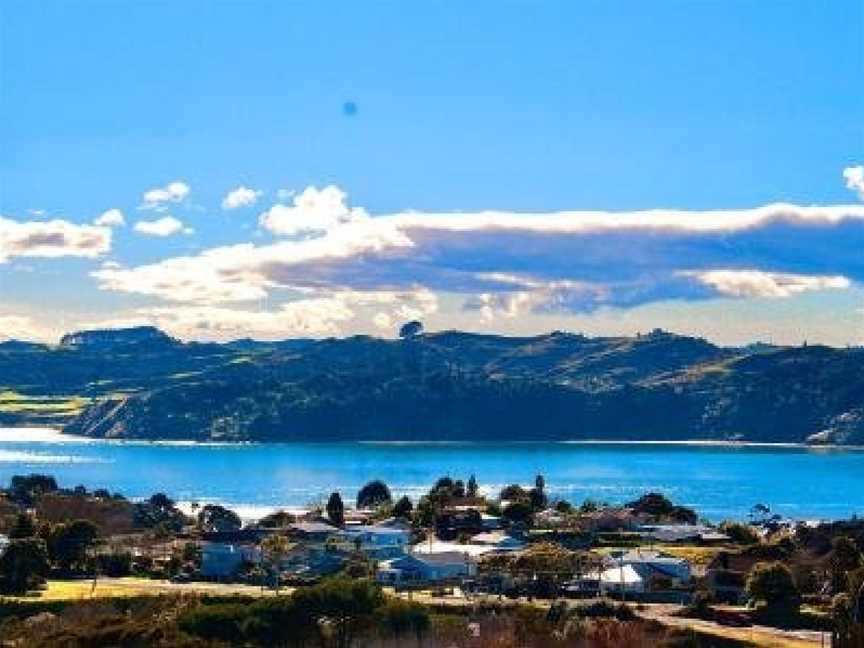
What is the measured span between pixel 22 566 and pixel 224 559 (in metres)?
17.2

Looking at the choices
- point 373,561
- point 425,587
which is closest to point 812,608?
point 425,587

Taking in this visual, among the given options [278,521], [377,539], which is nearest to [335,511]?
[278,521]

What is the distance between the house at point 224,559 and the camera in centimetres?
9325

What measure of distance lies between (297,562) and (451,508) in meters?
Result: 35.1

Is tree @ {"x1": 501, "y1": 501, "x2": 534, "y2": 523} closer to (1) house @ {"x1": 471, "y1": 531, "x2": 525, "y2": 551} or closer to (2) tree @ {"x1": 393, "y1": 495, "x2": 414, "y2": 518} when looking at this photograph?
(2) tree @ {"x1": 393, "y1": 495, "x2": 414, "y2": 518}

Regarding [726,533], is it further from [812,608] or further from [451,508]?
[812,608]

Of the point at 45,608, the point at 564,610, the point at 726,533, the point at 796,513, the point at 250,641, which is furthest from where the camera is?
the point at 796,513

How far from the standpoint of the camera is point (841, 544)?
85.4m

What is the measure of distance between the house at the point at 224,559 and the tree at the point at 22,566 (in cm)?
1142

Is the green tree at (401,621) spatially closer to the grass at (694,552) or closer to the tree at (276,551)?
the tree at (276,551)

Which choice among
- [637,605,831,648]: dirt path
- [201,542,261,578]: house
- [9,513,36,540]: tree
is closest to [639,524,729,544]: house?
[201,542,261,578]: house

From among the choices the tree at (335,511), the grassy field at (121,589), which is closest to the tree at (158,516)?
the tree at (335,511)

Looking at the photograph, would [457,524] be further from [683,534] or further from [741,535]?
[741,535]

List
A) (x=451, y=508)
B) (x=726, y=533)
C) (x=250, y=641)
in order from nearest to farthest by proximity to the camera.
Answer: (x=250, y=641), (x=726, y=533), (x=451, y=508)
